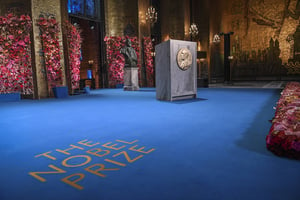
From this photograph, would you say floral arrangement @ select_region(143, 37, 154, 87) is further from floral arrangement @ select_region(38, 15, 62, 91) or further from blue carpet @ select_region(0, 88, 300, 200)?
blue carpet @ select_region(0, 88, 300, 200)

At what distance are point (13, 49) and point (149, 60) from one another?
8311mm

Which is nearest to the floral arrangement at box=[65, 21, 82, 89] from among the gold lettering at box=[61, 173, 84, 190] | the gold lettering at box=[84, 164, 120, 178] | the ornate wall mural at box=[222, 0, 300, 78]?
the gold lettering at box=[84, 164, 120, 178]

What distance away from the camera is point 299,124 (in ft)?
8.96

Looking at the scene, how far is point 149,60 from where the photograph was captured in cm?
1578

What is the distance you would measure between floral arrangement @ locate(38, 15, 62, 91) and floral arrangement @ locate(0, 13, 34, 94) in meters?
0.53

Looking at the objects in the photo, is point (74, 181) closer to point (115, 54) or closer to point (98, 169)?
point (98, 169)

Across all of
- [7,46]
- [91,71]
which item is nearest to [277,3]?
[91,71]

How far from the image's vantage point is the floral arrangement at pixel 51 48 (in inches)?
386

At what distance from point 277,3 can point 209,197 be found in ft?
69.7

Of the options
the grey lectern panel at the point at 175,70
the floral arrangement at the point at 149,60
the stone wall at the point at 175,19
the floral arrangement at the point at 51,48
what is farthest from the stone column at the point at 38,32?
the stone wall at the point at 175,19

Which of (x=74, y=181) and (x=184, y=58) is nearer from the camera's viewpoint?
(x=74, y=181)

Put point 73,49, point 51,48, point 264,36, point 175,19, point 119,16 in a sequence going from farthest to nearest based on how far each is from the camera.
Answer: point 264,36, point 175,19, point 119,16, point 73,49, point 51,48

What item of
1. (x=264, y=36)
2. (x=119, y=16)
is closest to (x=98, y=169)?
(x=119, y=16)

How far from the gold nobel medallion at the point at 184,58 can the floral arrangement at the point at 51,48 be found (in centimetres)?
557
